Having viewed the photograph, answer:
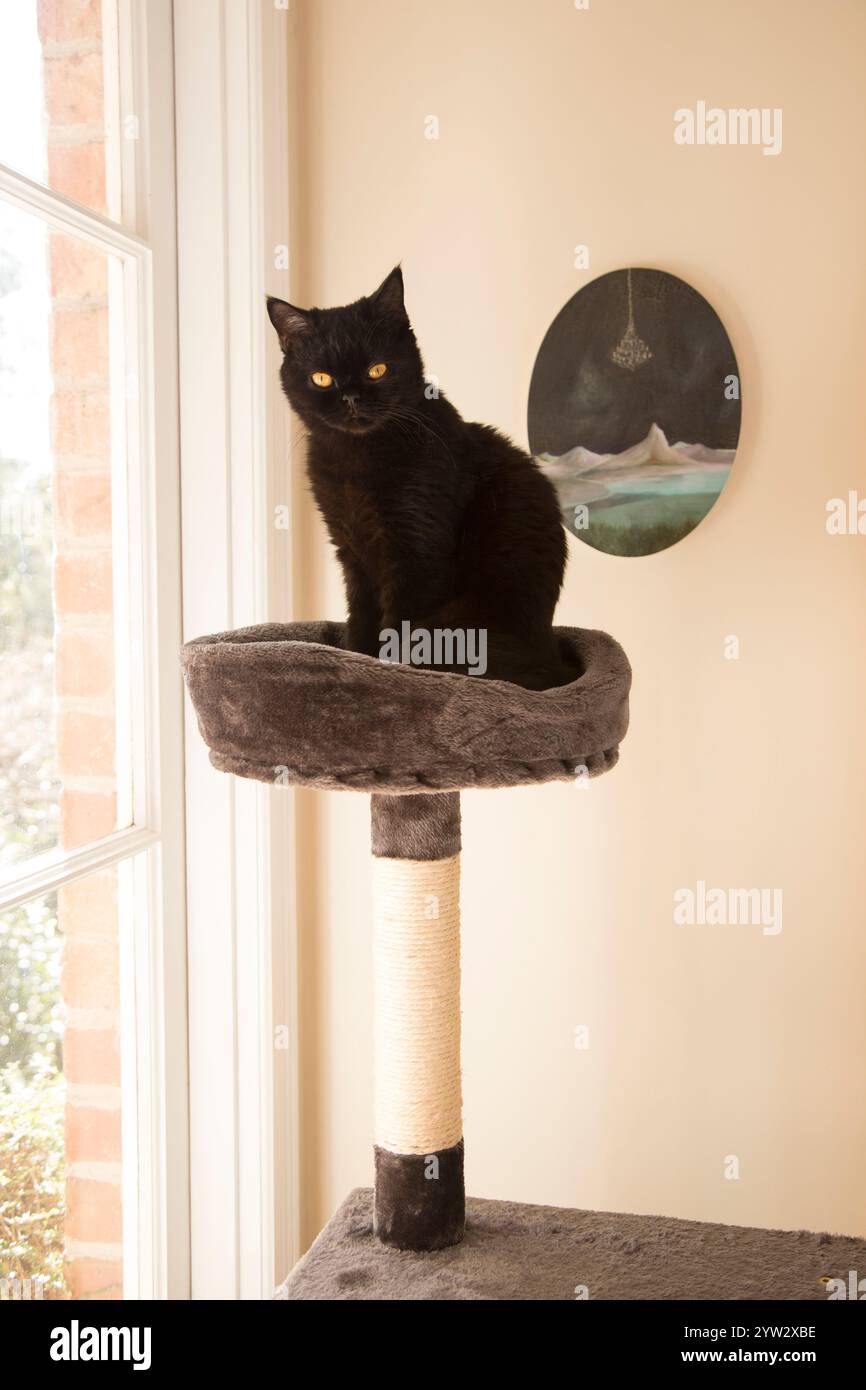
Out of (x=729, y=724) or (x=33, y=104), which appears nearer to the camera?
(x=33, y=104)

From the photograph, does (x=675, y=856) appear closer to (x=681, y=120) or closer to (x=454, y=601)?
(x=454, y=601)

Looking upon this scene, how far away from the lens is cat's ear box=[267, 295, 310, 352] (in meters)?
1.24

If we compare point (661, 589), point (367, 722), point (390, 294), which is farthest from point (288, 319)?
point (661, 589)

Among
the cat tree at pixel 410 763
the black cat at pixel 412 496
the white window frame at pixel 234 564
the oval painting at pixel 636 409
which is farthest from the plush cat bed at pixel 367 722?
the oval painting at pixel 636 409

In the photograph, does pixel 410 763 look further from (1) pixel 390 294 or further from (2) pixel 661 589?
(2) pixel 661 589

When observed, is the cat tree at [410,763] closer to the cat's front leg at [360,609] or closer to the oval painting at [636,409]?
the cat's front leg at [360,609]

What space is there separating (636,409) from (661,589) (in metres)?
0.27

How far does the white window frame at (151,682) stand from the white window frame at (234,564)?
0.09 ft

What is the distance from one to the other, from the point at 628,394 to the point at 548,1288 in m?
1.20

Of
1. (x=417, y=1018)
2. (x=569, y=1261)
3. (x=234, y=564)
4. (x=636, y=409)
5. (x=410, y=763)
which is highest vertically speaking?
(x=636, y=409)

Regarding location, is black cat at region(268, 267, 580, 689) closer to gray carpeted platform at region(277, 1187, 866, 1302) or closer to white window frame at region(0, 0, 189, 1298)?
white window frame at region(0, 0, 189, 1298)

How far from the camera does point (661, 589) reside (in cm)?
176

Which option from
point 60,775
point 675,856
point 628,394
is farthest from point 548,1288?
point 628,394

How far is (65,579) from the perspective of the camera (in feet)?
4.67
